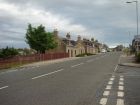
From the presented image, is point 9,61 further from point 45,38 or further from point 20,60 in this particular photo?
point 45,38

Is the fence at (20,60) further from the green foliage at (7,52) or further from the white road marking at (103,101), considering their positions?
the white road marking at (103,101)

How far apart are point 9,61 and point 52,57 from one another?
3064cm

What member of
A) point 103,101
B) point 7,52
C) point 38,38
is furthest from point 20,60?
point 103,101

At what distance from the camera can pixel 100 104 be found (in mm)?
10133

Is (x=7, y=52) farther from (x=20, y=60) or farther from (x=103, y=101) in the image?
(x=103, y=101)

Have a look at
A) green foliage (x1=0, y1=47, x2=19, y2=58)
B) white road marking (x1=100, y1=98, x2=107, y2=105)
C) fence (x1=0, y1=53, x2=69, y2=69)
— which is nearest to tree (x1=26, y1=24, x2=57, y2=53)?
fence (x1=0, y1=53, x2=69, y2=69)

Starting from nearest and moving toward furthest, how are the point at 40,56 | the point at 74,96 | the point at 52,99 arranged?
the point at 52,99
the point at 74,96
the point at 40,56

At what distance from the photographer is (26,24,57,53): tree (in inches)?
3029

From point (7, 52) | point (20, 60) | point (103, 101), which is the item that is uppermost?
point (7, 52)

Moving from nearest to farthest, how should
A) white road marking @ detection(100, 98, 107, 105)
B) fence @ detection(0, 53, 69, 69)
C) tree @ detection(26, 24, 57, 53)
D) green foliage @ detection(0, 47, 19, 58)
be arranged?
white road marking @ detection(100, 98, 107, 105), fence @ detection(0, 53, 69, 69), green foliage @ detection(0, 47, 19, 58), tree @ detection(26, 24, 57, 53)

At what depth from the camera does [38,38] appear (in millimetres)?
76875

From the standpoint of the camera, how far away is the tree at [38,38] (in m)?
76.9

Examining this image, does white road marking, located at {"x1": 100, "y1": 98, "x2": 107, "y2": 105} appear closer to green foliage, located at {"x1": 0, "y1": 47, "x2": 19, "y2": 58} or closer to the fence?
the fence

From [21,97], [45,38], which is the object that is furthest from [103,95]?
[45,38]
